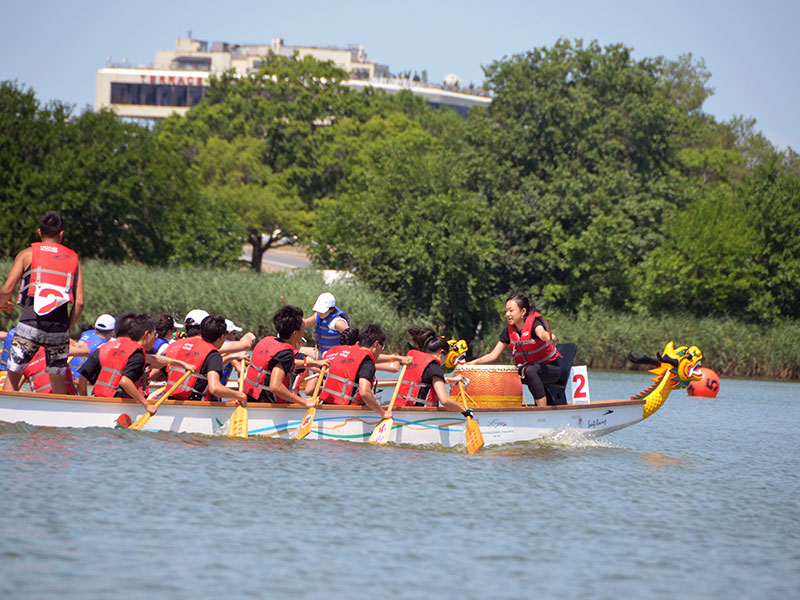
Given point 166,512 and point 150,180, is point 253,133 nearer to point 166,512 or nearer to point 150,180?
point 150,180

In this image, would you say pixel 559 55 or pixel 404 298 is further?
pixel 559 55

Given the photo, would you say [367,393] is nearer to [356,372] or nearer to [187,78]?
[356,372]

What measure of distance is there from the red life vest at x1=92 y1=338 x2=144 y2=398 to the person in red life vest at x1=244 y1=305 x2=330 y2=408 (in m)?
1.29

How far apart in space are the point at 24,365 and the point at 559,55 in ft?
126

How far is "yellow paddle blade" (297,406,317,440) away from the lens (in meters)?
12.4

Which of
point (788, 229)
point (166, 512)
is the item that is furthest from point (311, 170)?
point (166, 512)

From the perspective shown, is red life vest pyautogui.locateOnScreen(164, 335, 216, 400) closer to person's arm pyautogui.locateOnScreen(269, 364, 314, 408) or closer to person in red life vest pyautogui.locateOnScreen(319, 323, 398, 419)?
person's arm pyautogui.locateOnScreen(269, 364, 314, 408)

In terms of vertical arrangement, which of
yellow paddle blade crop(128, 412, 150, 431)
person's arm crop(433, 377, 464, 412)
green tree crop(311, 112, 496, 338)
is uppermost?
green tree crop(311, 112, 496, 338)

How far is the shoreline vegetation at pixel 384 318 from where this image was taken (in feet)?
110

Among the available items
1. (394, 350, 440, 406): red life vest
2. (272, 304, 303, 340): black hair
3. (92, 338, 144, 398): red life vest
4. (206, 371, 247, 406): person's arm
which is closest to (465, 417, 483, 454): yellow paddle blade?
(394, 350, 440, 406): red life vest

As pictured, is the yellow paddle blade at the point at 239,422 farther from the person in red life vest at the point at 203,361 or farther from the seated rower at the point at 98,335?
the seated rower at the point at 98,335

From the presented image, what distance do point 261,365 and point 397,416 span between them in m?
1.72

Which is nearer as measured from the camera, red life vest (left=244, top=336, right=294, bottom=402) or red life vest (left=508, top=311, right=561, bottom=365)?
red life vest (left=244, top=336, right=294, bottom=402)

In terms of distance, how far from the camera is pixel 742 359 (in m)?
36.6
